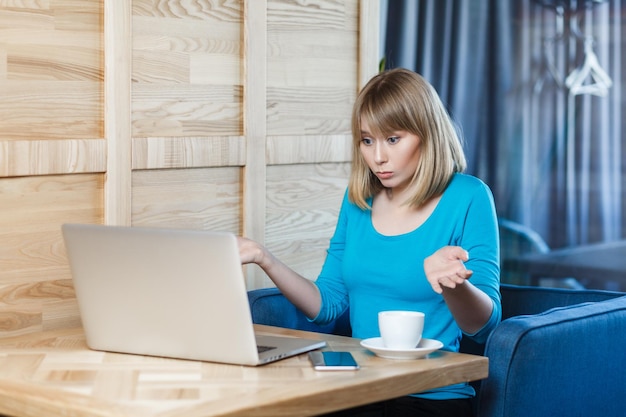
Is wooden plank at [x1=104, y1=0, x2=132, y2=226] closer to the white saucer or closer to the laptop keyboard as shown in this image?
the laptop keyboard

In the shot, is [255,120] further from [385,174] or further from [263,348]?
[263,348]

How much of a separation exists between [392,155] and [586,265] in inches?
103

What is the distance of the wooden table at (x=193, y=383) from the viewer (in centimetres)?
138

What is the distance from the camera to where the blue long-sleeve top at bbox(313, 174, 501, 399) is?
79.4 inches

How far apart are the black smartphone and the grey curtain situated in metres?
2.79

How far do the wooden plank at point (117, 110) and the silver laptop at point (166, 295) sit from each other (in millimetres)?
404

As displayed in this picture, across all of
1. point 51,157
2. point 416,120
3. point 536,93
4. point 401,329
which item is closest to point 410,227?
point 416,120

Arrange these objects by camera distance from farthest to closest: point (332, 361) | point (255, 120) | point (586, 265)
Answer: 1. point (586, 265)
2. point (255, 120)
3. point (332, 361)

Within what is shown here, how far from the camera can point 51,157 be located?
2027 mm

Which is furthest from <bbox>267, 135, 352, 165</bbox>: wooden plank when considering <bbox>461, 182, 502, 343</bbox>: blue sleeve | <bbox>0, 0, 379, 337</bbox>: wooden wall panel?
<bbox>461, 182, 502, 343</bbox>: blue sleeve

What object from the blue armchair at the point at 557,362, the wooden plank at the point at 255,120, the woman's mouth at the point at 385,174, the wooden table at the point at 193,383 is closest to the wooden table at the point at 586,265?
the blue armchair at the point at 557,362

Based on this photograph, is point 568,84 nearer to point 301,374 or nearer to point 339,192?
point 339,192

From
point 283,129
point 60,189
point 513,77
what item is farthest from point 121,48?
point 513,77

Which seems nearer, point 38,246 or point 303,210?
point 38,246
